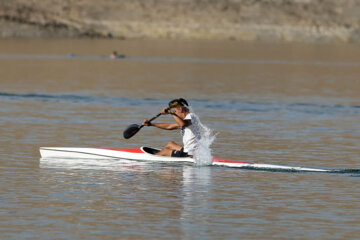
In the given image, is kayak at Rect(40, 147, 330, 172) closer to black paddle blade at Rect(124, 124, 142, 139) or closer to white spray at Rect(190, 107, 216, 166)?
white spray at Rect(190, 107, 216, 166)

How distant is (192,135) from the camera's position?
102 ft

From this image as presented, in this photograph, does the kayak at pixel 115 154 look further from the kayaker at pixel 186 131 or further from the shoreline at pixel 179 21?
the shoreline at pixel 179 21

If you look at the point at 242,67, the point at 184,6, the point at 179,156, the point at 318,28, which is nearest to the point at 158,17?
the point at 184,6

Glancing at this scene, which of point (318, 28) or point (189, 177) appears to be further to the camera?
point (318, 28)

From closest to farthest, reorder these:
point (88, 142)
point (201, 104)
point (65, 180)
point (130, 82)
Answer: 1. point (65, 180)
2. point (88, 142)
3. point (201, 104)
4. point (130, 82)

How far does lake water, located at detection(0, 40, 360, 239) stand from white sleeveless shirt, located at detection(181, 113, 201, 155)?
2.20ft

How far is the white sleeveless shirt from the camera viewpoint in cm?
3094

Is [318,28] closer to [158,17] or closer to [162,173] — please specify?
[158,17]

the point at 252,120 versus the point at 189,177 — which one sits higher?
the point at 252,120

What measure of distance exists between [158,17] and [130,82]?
106 m

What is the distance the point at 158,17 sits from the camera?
184 metres

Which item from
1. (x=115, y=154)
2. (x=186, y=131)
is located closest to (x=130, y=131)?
(x=115, y=154)

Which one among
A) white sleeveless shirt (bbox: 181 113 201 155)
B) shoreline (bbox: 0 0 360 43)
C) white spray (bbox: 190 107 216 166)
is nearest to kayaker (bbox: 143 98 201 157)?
white sleeveless shirt (bbox: 181 113 201 155)

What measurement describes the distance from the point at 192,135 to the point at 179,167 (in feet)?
3.47
